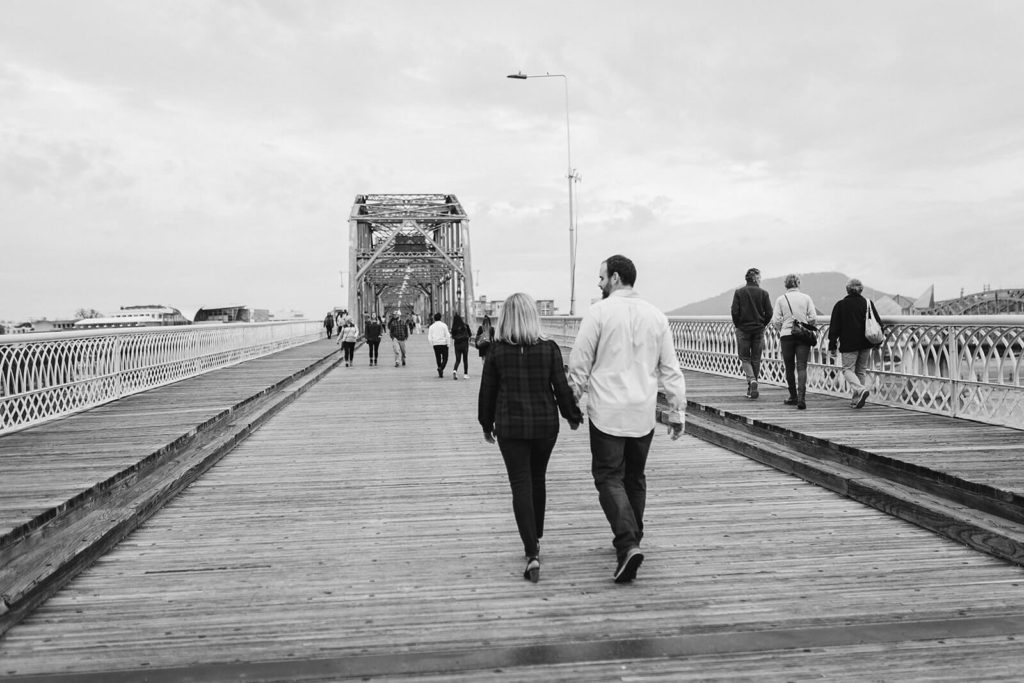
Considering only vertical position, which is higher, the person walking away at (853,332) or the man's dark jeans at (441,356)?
the person walking away at (853,332)

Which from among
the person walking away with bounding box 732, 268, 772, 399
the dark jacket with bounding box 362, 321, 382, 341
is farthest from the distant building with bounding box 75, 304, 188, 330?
the person walking away with bounding box 732, 268, 772, 399

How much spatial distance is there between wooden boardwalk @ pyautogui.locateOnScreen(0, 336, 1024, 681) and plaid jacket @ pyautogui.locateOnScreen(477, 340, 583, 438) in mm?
837

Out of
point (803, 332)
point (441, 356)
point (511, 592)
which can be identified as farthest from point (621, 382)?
point (441, 356)

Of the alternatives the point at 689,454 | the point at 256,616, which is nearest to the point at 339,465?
the point at 689,454

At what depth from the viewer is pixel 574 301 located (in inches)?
1258

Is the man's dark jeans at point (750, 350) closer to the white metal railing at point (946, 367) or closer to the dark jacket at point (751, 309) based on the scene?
the dark jacket at point (751, 309)

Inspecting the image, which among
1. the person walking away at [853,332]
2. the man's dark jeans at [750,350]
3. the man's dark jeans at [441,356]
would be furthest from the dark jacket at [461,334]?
the person walking away at [853,332]

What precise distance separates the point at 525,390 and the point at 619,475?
679mm

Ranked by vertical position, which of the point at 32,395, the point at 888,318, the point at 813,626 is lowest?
the point at 813,626

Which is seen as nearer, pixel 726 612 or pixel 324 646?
pixel 324 646

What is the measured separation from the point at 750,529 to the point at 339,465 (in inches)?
164

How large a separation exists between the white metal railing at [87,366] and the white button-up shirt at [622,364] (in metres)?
7.62

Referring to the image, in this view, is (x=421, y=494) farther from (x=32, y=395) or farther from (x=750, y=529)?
(x=32, y=395)

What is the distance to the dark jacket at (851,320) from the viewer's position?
32.9 feet
